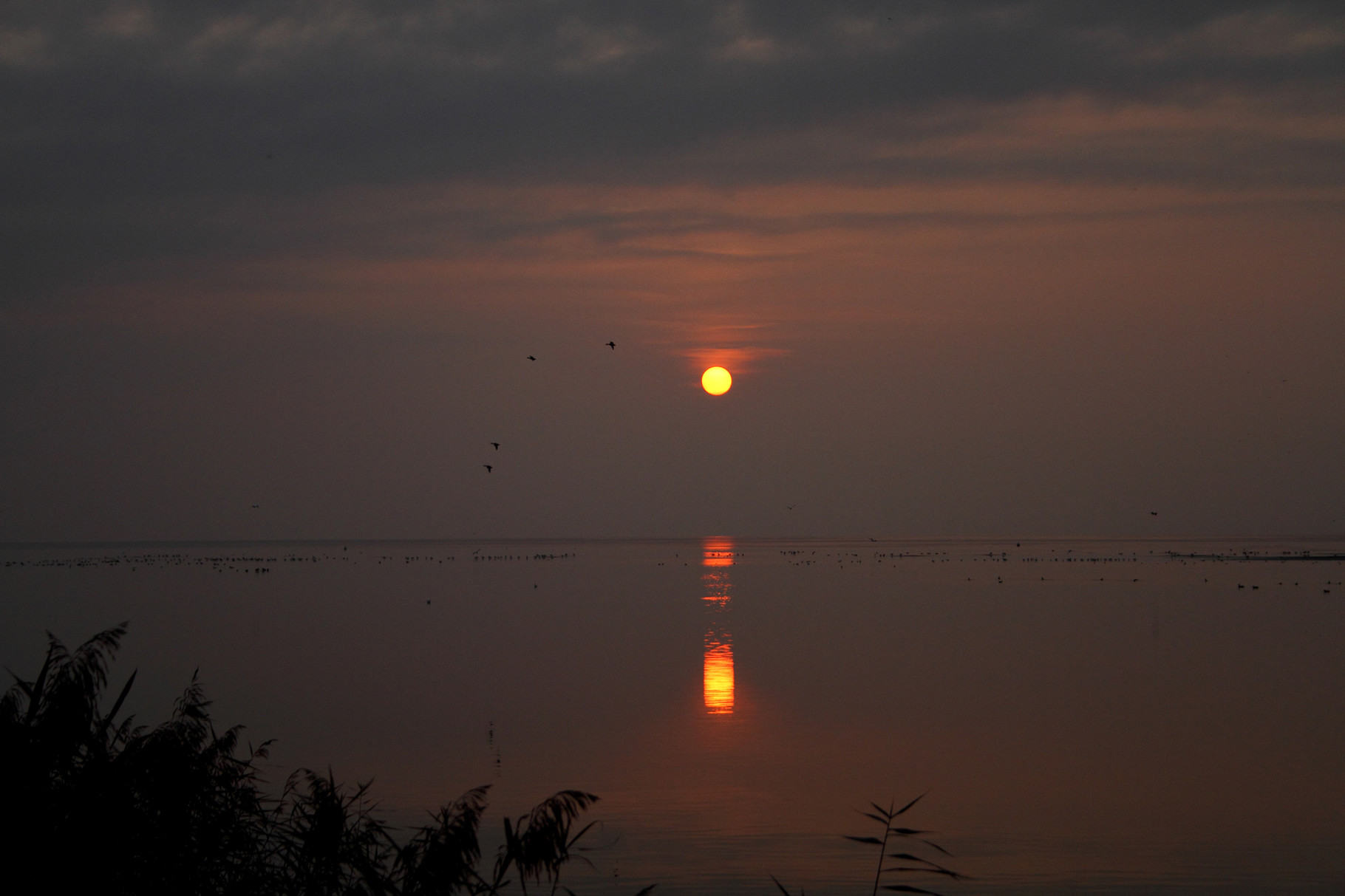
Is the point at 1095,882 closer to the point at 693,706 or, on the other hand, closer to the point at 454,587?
the point at 693,706

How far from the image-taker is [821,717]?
97.6 feet

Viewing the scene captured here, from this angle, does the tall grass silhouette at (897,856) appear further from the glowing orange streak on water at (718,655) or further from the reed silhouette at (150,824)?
the glowing orange streak on water at (718,655)

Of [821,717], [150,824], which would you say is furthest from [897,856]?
[821,717]

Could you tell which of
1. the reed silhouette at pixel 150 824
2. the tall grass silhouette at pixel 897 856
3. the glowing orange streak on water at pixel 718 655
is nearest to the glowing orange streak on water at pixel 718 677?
the glowing orange streak on water at pixel 718 655

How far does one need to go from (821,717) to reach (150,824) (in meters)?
22.4

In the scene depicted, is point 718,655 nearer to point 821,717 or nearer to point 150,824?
point 821,717

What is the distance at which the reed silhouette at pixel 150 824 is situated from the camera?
818 cm

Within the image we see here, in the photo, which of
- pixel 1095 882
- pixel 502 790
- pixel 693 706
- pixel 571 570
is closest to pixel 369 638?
pixel 693 706

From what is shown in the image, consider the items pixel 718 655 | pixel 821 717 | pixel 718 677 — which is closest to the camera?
pixel 821 717

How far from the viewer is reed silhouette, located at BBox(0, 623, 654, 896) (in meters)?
8.18

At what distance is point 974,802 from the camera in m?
21.1

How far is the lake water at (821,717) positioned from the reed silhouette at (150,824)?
7913 millimetres

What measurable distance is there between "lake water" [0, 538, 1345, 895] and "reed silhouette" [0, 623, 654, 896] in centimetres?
791

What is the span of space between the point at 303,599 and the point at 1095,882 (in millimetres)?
62510
